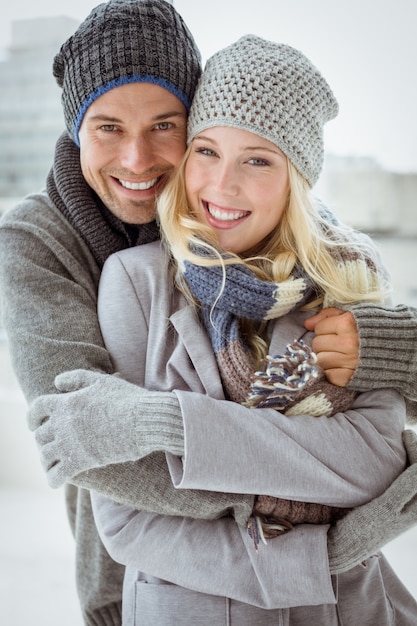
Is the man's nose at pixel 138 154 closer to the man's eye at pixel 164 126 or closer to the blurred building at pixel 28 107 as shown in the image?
the man's eye at pixel 164 126

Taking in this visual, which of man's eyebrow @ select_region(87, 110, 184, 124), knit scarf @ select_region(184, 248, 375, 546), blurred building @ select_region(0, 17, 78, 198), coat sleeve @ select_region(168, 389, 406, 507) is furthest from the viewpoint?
blurred building @ select_region(0, 17, 78, 198)

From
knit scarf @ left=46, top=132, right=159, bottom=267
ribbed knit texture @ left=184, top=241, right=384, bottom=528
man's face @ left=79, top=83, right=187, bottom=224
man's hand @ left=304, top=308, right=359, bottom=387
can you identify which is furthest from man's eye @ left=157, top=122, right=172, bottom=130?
man's hand @ left=304, top=308, right=359, bottom=387

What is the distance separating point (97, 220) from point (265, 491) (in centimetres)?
75

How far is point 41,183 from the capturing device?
2.73 metres

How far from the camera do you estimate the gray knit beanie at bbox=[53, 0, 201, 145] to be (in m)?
1.40

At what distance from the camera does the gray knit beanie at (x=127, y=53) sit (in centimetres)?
140

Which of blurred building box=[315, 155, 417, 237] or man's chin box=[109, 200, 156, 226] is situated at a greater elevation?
man's chin box=[109, 200, 156, 226]

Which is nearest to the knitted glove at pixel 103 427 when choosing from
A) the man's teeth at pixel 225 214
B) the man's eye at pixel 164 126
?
the man's teeth at pixel 225 214

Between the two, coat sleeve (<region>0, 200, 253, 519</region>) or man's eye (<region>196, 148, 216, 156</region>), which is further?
man's eye (<region>196, 148, 216, 156</region>)

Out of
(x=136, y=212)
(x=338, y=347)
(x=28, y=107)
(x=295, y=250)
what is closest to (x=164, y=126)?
(x=136, y=212)

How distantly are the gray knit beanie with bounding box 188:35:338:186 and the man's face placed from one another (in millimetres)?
79

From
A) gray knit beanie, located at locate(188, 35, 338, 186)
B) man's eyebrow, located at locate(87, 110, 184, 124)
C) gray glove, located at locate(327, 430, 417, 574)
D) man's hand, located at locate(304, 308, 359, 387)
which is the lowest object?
gray glove, located at locate(327, 430, 417, 574)

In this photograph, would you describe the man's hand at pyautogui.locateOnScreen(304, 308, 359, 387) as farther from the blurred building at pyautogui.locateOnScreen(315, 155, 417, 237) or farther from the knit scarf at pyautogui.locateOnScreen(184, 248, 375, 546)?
the blurred building at pyautogui.locateOnScreen(315, 155, 417, 237)

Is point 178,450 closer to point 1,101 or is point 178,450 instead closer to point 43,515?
point 43,515
